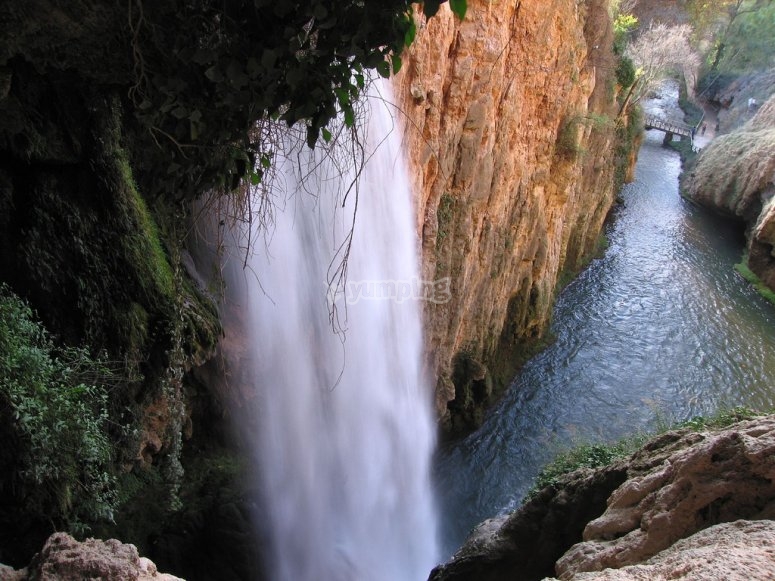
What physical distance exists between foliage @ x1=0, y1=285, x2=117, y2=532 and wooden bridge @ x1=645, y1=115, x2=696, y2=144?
110 feet

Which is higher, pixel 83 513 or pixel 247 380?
pixel 247 380

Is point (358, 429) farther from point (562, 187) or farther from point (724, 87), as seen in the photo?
point (724, 87)

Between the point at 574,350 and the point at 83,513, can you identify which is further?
the point at 574,350

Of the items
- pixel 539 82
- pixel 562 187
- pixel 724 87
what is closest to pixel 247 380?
pixel 539 82

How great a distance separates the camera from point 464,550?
6.85 meters

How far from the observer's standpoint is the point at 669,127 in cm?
3178

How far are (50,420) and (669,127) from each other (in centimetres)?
3499

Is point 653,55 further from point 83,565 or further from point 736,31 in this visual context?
point 83,565

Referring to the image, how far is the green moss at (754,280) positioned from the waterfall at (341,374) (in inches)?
600

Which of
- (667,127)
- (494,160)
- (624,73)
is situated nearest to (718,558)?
(494,160)

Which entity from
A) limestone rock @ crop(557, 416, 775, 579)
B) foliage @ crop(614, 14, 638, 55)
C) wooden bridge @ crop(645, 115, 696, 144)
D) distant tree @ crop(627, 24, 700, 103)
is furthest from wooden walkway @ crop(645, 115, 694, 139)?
limestone rock @ crop(557, 416, 775, 579)

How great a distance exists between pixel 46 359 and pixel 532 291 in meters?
10.9

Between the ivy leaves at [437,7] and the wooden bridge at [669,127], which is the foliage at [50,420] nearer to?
the ivy leaves at [437,7]

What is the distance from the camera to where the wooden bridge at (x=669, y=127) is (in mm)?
31391
